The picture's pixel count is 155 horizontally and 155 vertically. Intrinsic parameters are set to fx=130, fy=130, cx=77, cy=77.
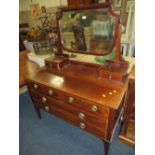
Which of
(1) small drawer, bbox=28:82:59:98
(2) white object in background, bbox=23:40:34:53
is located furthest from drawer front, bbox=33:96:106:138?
(2) white object in background, bbox=23:40:34:53

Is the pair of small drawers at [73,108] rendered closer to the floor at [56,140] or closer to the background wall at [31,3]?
the floor at [56,140]

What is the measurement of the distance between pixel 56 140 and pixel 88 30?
1271mm

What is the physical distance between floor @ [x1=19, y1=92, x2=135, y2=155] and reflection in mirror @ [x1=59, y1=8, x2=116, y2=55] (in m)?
0.98

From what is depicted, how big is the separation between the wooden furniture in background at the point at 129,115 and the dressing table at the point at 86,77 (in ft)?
0.19

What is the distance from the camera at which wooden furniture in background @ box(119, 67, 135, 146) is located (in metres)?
1.03

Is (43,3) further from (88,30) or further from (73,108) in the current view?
(73,108)

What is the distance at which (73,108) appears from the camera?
1.18 m

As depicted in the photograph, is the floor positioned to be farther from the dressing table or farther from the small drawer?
the small drawer

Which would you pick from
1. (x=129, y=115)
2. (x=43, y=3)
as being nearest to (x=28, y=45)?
(x=43, y=3)

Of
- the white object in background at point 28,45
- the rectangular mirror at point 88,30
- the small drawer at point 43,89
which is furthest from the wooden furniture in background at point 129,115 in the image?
the white object in background at point 28,45

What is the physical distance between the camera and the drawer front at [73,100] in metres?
0.99
